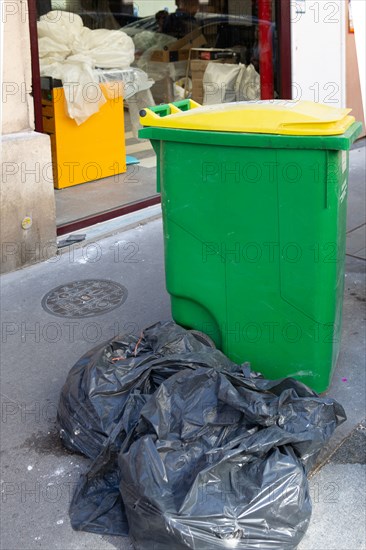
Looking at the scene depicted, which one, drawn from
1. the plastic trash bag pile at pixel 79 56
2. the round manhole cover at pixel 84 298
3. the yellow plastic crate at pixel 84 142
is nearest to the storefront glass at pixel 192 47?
the yellow plastic crate at pixel 84 142

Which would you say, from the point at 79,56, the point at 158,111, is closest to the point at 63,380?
the point at 158,111

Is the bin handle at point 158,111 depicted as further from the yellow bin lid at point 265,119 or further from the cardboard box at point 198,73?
the cardboard box at point 198,73

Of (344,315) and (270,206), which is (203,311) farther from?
(344,315)

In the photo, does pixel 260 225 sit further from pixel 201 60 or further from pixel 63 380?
pixel 201 60

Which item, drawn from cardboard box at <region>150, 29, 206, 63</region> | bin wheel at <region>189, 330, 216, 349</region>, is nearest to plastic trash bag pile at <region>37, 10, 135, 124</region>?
cardboard box at <region>150, 29, 206, 63</region>

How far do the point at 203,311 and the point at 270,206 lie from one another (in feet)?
2.04

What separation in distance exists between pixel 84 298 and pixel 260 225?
1827 mm

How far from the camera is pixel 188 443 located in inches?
101

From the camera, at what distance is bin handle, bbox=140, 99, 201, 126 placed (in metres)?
3.15

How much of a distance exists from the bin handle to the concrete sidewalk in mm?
1208

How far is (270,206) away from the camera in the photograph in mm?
2980

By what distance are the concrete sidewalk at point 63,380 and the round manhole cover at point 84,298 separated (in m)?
0.06

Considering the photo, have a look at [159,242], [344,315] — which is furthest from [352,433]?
[159,242]

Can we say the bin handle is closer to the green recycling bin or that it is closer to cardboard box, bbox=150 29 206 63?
the green recycling bin
